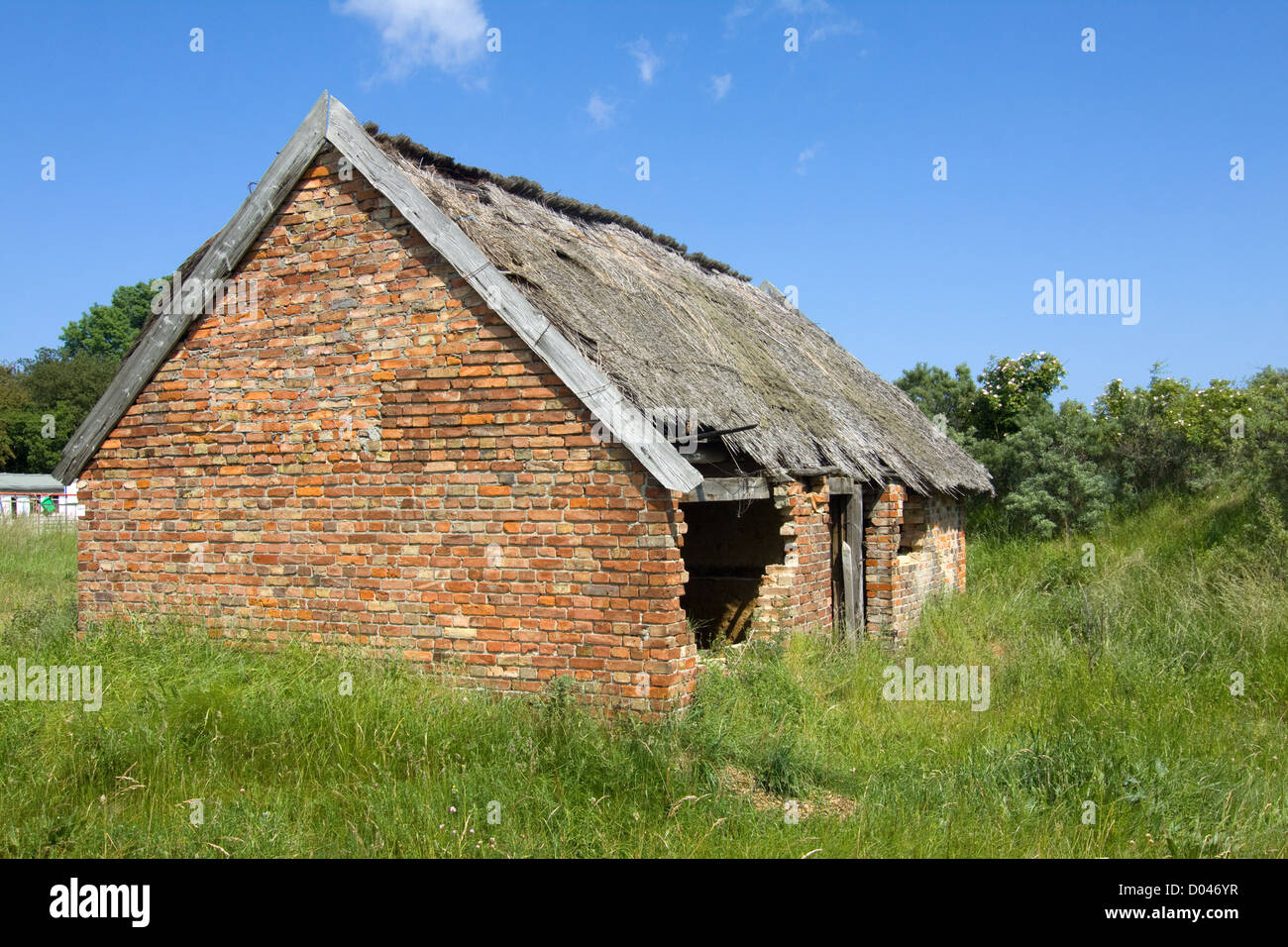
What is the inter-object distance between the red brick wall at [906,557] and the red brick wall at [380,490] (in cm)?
397

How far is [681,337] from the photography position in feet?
29.1

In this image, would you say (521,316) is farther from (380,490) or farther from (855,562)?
(855,562)

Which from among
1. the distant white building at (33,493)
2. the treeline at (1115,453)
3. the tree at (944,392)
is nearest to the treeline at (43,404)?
the distant white building at (33,493)

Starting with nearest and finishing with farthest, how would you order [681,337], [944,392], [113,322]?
[681,337] → [944,392] → [113,322]

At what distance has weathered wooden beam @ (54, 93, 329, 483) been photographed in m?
7.20

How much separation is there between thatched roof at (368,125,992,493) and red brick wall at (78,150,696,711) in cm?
67

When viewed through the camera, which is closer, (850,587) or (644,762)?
(644,762)

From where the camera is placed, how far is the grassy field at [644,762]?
4465 millimetres

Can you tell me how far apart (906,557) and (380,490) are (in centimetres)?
612

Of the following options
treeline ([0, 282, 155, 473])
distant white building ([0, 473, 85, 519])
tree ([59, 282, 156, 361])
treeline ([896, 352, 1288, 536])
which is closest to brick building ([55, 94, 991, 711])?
treeline ([896, 352, 1288, 536])

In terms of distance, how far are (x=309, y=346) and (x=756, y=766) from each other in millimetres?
4664

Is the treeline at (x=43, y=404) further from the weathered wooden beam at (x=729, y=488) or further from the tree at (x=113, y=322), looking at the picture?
the weathered wooden beam at (x=729, y=488)

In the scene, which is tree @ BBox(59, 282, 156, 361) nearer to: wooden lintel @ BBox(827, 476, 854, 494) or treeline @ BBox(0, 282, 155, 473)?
treeline @ BBox(0, 282, 155, 473)

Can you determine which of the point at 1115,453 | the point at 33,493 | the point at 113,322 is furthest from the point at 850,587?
the point at 113,322
